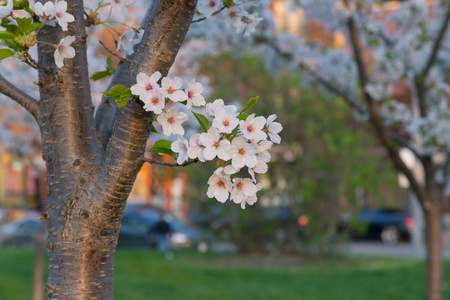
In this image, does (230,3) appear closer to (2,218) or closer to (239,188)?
(239,188)

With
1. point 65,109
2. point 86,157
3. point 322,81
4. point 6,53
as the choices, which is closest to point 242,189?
point 86,157

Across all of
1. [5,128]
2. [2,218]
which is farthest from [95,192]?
[2,218]

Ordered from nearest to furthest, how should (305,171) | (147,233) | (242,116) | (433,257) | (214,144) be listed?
(214,144) < (242,116) < (433,257) < (305,171) < (147,233)

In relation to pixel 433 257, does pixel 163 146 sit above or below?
above

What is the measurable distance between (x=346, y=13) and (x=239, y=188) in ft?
17.4

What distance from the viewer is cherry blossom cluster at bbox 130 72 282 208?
162 centimetres

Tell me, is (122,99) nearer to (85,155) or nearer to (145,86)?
(145,86)

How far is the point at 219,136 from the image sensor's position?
5.33ft

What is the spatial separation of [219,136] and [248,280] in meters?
9.54

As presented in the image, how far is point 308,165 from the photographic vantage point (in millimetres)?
14008

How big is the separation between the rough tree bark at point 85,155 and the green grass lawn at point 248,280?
689 centimetres

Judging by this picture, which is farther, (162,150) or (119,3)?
(119,3)

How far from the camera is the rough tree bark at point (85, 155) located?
6.01 feet

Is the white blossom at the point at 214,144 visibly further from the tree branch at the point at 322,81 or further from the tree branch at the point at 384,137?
the tree branch at the point at 322,81
